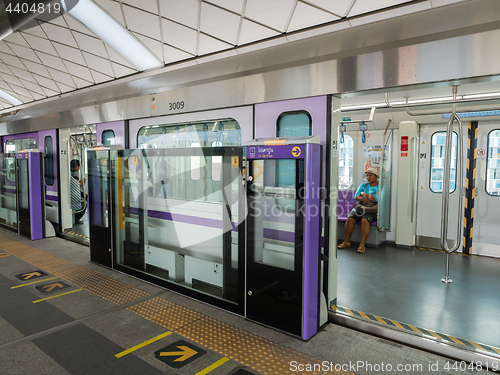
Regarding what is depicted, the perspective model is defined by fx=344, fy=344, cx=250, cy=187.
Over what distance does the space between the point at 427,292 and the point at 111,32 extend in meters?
5.56

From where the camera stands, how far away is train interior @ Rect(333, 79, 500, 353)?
380 cm

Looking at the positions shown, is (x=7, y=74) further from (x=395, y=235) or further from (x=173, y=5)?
(x=395, y=235)

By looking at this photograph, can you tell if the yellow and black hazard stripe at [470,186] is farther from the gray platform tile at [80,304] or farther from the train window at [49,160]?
the train window at [49,160]

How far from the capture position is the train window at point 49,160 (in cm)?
755

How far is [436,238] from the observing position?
6352 mm

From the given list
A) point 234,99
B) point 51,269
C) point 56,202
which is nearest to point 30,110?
point 56,202

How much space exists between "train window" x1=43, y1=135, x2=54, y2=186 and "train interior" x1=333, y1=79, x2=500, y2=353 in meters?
6.20

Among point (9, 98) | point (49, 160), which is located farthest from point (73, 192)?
point (9, 98)

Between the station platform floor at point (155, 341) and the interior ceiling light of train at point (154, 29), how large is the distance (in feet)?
9.86

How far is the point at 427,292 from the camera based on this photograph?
4.24 metres

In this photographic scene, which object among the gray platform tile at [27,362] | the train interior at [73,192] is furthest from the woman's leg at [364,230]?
the train interior at [73,192]

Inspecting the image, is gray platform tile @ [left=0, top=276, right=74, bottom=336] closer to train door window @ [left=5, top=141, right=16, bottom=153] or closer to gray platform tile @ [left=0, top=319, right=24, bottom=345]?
gray platform tile @ [left=0, top=319, right=24, bottom=345]

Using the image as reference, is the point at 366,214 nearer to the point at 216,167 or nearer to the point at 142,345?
the point at 216,167

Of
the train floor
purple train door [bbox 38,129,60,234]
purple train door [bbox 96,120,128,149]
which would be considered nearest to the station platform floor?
the train floor
